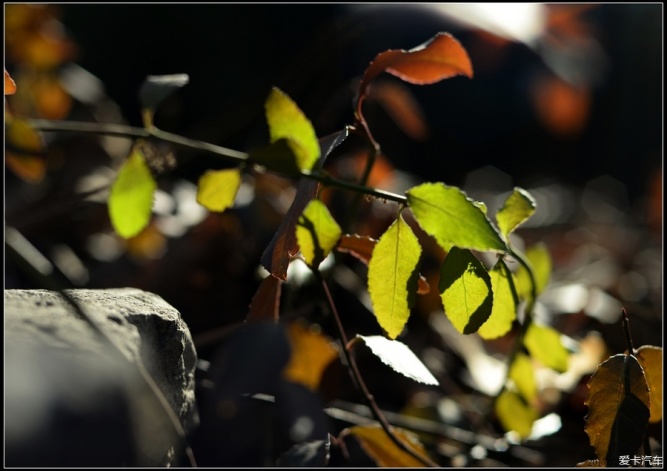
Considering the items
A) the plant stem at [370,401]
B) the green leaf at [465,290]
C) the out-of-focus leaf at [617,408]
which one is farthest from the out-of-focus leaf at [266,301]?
the out-of-focus leaf at [617,408]

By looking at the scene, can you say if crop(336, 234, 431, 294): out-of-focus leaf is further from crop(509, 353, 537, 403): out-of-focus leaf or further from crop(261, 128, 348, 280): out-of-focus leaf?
crop(509, 353, 537, 403): out-of-focus leaf

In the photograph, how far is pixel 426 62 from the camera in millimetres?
640

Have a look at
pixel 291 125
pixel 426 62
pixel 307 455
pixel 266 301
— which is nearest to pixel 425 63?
pixel 426 62

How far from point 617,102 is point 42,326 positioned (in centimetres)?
301

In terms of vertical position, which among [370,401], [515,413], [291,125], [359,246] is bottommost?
[515,413]

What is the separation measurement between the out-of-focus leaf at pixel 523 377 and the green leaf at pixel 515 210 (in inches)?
8.4

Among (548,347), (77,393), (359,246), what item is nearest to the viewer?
(77,393)

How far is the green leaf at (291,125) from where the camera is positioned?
1.80 ft

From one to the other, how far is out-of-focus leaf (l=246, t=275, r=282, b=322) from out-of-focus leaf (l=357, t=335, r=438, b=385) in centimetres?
9

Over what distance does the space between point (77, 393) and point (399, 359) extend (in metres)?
0.24

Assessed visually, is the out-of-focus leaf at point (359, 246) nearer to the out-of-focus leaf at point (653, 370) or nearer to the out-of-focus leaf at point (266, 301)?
the out-of-focus leaf at point (266, 301)

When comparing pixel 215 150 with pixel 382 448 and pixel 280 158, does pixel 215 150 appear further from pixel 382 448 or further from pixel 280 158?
pixel 382 448

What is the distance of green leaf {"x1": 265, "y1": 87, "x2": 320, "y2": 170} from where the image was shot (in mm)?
549

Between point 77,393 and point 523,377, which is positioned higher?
point 77,393
